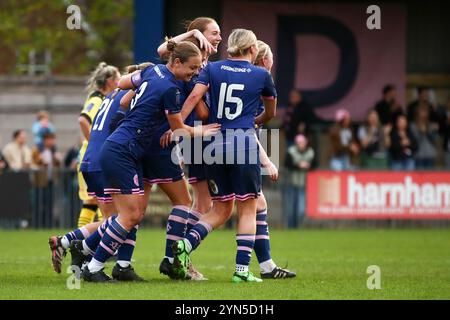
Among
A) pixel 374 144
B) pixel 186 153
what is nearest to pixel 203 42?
pixel 186 153

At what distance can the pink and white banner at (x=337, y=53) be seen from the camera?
2648cm

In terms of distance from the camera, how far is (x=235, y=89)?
10.8m

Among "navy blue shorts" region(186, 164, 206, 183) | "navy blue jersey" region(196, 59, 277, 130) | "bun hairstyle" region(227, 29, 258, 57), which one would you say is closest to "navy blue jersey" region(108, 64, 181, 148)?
"navy blue jersey" region(196, 59, 277, 130)

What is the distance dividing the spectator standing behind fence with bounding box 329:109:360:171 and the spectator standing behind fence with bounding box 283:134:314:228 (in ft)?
2.30

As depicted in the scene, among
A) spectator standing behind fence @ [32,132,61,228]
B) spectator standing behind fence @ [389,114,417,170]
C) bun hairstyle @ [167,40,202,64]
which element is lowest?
spectator standing behind fence @ [32,132,61,228]

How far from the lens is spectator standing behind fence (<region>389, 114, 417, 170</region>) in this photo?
23.6m

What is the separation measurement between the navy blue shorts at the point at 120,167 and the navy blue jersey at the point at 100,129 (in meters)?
1.06

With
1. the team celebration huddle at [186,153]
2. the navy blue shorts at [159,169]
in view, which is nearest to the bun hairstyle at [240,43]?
the team celebration huddle at [186,153]

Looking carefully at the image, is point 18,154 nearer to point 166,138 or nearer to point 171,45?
point 166,138

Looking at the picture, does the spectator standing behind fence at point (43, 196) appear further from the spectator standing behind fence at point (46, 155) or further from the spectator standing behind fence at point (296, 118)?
the spectator standing behind fence at point (296, 118)

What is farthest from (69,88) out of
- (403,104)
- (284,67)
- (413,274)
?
(413,274)

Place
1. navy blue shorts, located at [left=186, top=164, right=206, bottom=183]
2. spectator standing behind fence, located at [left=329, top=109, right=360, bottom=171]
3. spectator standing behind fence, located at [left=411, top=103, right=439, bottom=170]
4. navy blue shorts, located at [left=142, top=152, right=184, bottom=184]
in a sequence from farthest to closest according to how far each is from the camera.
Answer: spectator standing behind fence, located at [left=411, top=103, right=439, bottom=170], spectator standing behind fence, located at [left=329, top=109, right=360, bottom=171], navy blue shorts, located at [left=186, top=164, right=206, bottom=183], navy blue shorts, located at [left=142, top=152, right=184, bottom=184]

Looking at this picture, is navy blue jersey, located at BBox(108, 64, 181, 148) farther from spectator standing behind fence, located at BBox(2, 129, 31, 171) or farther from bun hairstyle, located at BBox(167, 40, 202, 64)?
spectator standing behind fence, located at BBox(2, 129, 31, 171)
